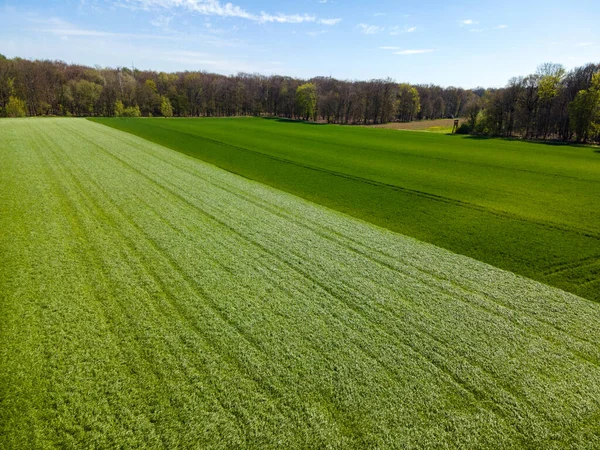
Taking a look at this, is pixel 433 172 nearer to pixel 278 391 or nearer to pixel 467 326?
pixel 467 326

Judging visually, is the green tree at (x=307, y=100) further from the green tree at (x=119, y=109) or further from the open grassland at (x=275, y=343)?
the open grassland at (x=275, y=343)

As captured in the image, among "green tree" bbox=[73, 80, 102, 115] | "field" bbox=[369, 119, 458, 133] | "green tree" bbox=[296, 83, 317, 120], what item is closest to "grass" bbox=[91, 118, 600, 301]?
"field" bbox=[369, 119, 458, 133]

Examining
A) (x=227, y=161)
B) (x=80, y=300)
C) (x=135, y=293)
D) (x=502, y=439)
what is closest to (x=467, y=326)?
(x=502, y=439)

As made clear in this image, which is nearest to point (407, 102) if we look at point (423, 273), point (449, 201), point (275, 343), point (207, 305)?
point (449, 201)

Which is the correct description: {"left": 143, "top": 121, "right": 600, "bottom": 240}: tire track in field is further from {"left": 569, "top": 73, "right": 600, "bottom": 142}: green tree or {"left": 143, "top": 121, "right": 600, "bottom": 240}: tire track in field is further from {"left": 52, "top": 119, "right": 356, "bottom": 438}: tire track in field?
{"left": 569, "top": 73, "right": 600, "bottom": 142}: green tree

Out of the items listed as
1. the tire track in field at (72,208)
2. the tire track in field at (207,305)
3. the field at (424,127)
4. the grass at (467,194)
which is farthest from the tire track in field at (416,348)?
the field at (424,127)

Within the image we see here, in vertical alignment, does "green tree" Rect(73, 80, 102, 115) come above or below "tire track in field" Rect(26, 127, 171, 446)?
above
